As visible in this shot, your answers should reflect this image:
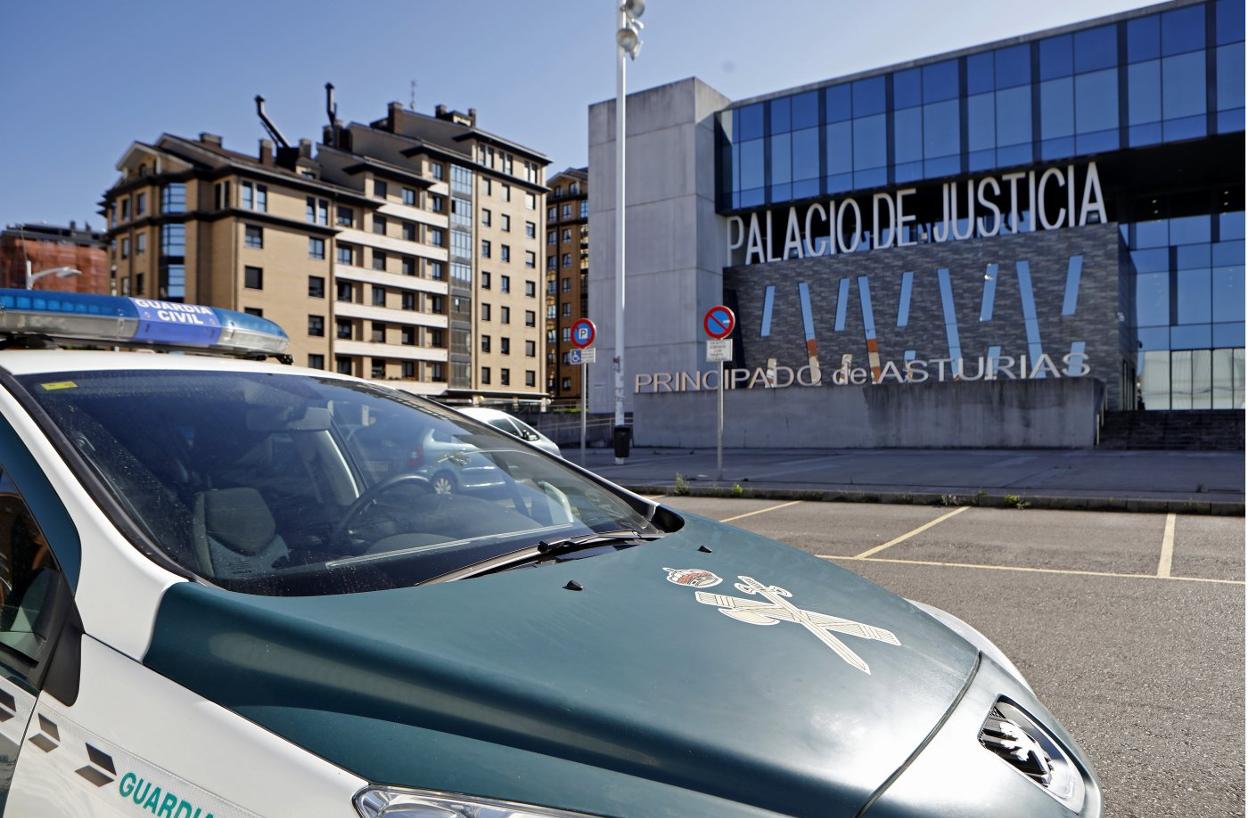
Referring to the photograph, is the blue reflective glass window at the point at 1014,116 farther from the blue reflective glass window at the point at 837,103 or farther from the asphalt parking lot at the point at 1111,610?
the asphalt parking lot at the point at 1111,610

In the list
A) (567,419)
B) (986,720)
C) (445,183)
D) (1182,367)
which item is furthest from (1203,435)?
(445,183)

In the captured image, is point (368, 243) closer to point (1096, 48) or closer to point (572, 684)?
point (1096, 48)

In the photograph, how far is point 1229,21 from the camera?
31031mm

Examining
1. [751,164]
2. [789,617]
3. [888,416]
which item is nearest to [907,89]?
[751,164]

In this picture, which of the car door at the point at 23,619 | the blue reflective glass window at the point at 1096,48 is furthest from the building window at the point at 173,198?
the car door at the point at 23,619

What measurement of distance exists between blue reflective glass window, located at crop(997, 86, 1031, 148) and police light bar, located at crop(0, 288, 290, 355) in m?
36.1

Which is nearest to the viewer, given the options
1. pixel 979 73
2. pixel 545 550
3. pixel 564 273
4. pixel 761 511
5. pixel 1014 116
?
pixel 545 550

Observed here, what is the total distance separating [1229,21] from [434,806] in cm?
3969

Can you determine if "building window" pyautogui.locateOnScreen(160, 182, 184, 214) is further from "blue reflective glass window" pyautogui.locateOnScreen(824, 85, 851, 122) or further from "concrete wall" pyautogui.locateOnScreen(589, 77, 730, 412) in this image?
"blue reflective glass window" pyautogui.locateOnScreen(824, 85, 851, 122)

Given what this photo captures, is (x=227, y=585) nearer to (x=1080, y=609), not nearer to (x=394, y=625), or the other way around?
(x=394, y=625)

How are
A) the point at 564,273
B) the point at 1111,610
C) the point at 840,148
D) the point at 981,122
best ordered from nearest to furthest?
the point at 1111,610 < the point at 981,122 < the point at 840,148 < the point at 564,273

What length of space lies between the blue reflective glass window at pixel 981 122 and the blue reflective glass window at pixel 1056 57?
2.02 m

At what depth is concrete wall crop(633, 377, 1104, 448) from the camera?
79.1ft

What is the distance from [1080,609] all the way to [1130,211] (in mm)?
39132
